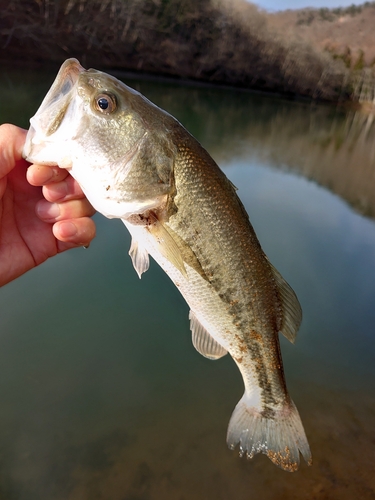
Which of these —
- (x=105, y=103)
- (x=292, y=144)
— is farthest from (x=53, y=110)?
(x=292, y=144)

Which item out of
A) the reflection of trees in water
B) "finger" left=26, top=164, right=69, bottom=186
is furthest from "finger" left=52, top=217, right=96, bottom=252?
the reflection of trees in water

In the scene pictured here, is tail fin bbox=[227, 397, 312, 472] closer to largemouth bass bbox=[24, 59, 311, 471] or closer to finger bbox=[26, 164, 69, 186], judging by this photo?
largemouth bass bbox=[24, 59, 311, 471]

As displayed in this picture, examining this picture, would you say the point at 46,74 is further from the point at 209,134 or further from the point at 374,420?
the point at 374,420

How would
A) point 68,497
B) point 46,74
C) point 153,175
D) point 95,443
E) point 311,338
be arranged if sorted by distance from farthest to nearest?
point 46,74
point 311,338
point 95,443
point 68,497
point 153,175

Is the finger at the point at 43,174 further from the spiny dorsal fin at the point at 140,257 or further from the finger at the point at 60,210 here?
the spiny dorsal fin at the point at 140,257

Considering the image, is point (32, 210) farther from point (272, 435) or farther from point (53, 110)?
point (272, 435)

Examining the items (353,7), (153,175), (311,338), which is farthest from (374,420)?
(353,7)

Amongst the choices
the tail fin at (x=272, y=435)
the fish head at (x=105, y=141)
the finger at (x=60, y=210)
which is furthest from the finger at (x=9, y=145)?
the tail fin at (x=272, y=435)
